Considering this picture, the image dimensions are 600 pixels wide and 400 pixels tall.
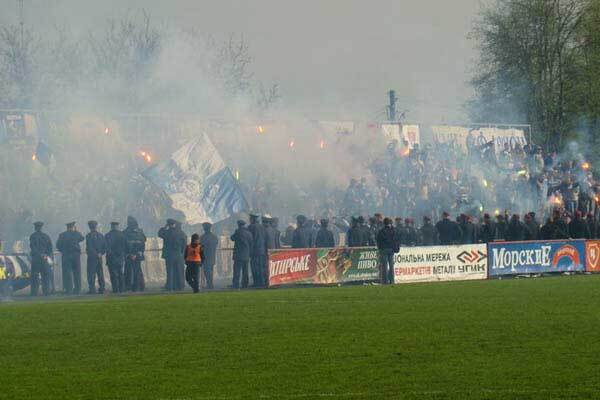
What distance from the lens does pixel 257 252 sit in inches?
1172

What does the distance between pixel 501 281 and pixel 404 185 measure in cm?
1028

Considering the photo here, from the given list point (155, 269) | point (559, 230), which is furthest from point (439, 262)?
point (155, 269)

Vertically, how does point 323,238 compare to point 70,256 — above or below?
above

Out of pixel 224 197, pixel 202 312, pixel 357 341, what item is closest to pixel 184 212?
pixel 224 197

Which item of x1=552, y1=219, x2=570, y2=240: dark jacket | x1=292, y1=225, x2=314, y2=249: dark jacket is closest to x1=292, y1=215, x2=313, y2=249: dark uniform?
x1=292, y1=225, x2=314, y2=249: dark jacket

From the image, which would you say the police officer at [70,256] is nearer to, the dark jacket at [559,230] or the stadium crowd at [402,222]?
the stadium crowd at [402,222]

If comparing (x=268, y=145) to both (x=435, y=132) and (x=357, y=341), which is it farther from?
(x=357, y=341)

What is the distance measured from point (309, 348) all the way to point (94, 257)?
14929mm

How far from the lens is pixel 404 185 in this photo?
39781 millimetres

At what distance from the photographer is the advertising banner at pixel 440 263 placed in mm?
30641

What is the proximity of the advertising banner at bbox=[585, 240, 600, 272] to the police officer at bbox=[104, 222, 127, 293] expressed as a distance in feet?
45.8

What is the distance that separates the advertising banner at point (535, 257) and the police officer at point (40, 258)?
39.6ft

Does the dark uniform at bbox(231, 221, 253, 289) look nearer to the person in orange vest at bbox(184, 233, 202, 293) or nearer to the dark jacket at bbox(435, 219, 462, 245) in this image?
the person in orange vest at bbox(184, 233, 202, 293)

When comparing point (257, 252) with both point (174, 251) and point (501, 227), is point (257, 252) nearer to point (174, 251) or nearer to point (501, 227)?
point (174, 251)
